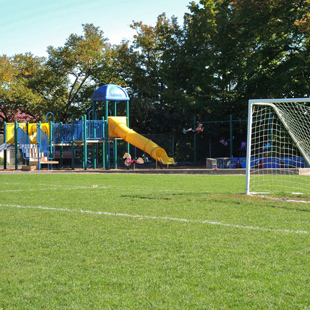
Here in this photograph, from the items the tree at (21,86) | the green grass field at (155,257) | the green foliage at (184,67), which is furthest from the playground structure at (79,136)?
the green grass field at (155,257)

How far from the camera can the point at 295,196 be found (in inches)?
435

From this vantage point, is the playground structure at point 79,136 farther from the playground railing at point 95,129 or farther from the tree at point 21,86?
the tree at point 21,86

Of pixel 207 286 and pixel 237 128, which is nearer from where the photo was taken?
pixel 207 286

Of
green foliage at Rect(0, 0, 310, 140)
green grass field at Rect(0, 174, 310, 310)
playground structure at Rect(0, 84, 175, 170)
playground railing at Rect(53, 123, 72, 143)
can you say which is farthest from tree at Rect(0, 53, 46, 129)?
green grass field at Rect(0, 174, 310, 310)

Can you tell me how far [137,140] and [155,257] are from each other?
23.1 meters

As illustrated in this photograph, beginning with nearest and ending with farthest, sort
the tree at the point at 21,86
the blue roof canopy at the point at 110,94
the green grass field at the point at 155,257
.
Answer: the green grass field at the point at 155,257 → the blue roof canopy at the point at 110,94 → the tree at the point at 21,86

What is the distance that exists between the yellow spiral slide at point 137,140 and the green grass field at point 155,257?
740 inches

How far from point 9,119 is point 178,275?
3898 centimetres

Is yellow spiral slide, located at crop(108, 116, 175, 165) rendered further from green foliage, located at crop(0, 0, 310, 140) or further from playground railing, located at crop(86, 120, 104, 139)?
green foliage, located at crop(0, 0, 310, 140)

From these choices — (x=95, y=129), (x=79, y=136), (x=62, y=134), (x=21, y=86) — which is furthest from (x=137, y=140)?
(x=21, y=86)

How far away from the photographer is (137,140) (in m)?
28.0

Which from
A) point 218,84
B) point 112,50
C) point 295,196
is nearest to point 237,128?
point 218,84

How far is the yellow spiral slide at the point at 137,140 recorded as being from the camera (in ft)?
91.3

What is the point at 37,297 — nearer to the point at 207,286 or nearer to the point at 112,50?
the point at 207,286
